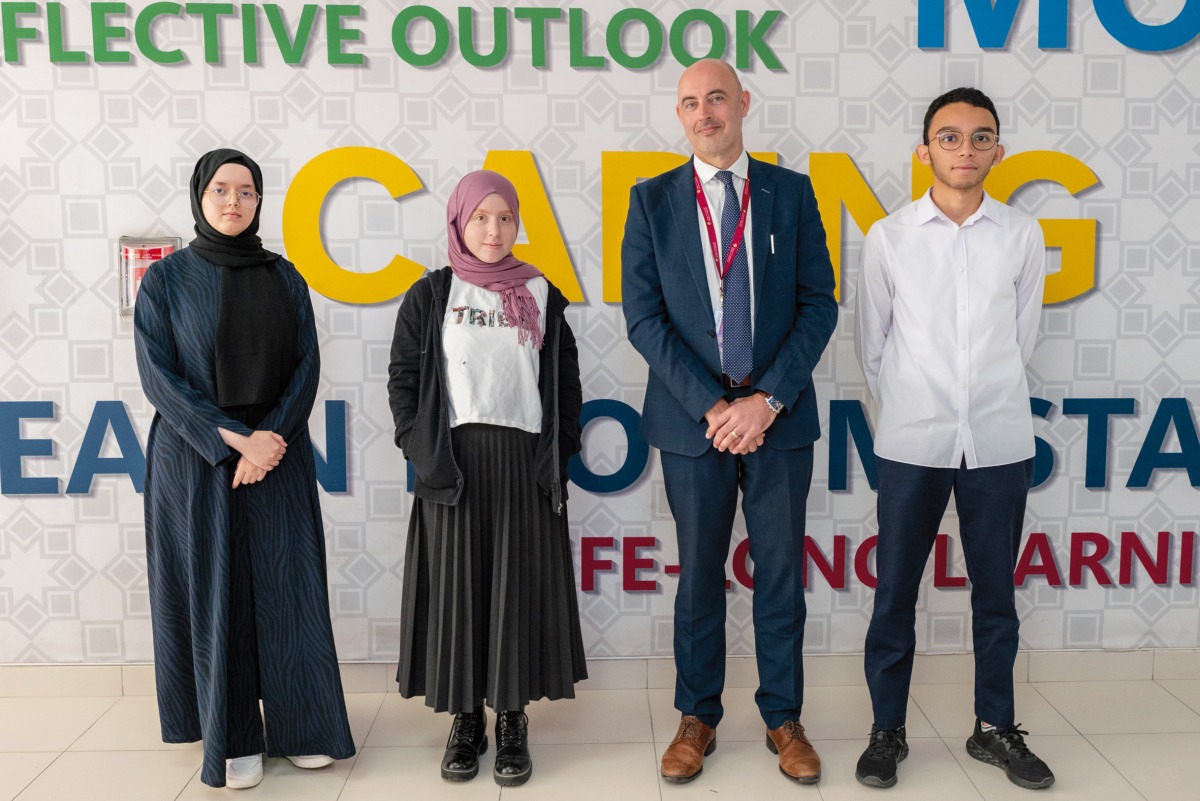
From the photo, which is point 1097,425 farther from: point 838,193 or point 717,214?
point 717,214

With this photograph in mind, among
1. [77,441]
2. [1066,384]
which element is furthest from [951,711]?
[77,441]

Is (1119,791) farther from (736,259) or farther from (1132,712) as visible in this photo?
(736,259)

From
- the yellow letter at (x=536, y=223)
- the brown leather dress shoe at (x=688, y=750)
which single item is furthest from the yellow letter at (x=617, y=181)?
the brown leather dress shoe at (x=688, y=750)

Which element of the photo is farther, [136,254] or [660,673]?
[660,673]

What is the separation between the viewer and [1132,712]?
3.16m

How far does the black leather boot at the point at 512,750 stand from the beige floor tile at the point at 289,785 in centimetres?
43

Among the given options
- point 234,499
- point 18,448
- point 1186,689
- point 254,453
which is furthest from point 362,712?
point 1186,689

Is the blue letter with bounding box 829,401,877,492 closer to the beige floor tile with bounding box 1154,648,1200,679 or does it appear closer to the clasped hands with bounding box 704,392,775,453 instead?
the clasped hands with bounding box 704,392,775,453

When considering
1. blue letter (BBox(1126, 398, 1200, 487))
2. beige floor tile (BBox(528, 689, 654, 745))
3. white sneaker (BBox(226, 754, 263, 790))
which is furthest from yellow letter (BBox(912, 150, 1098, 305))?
white sneaker (BBox(226, 754, 263, 790))

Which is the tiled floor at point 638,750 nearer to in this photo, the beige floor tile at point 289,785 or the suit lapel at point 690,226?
the beige floor tile at point 289,785

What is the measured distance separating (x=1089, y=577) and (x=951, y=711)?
72 centimetres

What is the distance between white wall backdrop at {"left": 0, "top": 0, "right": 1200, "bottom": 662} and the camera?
316 centimetres

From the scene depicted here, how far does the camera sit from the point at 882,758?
2.71m

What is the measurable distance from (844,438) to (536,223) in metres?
1.25
